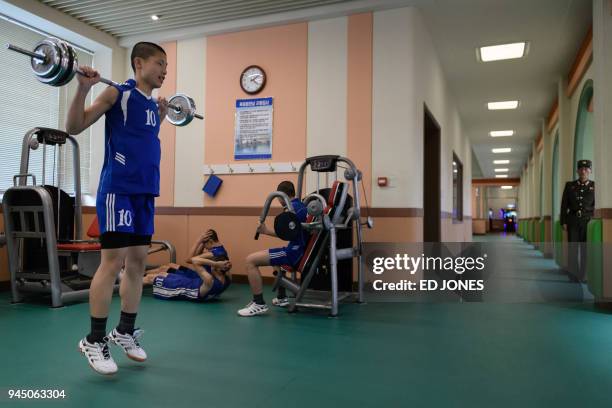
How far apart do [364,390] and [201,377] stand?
80 centimetres

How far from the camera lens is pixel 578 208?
232 inches

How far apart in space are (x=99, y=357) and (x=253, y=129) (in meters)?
3.98

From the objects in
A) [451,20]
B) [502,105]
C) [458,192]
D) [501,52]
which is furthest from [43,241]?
[502,105]

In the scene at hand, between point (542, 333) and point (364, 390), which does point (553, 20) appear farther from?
point (364, 390)

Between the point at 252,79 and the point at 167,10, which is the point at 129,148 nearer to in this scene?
the point at 252,79

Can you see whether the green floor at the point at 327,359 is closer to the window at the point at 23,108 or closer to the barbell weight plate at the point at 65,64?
the barbell weight plate at the point at 65,64

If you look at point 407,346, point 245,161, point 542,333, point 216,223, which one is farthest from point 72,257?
point 542,333

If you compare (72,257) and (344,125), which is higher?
(344,125)

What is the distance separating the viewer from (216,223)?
19.3 ft

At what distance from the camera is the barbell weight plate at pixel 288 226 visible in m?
Result: 3.56

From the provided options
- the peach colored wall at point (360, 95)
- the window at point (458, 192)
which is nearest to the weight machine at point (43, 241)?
the peach colored wall at point (360, 95)

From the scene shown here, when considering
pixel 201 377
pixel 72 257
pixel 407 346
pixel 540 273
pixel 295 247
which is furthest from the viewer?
pixel 540 273

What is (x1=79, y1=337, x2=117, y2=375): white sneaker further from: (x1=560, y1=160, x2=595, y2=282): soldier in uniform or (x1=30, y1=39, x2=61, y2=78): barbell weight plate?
(x1=560, y1=160, x2=595, y2=282): soldier in uniform

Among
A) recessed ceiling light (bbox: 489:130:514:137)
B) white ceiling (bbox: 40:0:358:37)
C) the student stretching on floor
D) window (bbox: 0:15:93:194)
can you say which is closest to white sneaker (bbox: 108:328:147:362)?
the student stretching on floor
